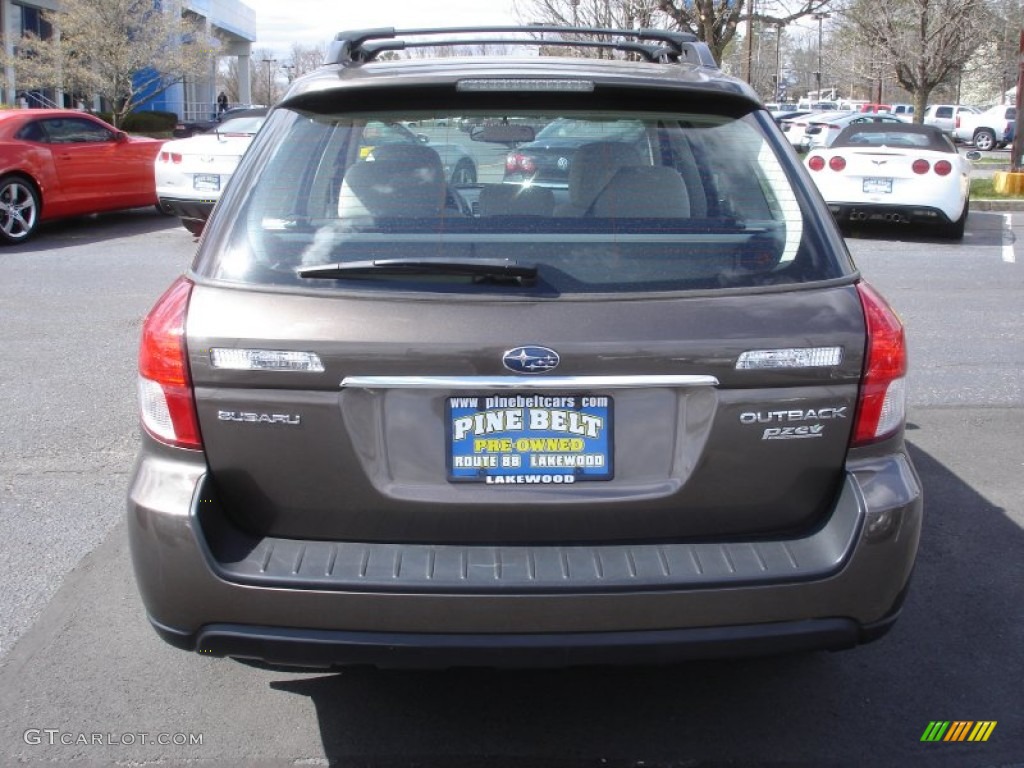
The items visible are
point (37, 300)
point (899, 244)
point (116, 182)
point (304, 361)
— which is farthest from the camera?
point (116, 182)

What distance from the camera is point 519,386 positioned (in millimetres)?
2631

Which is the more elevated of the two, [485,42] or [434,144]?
[485,42]

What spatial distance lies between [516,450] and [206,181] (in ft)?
36.8

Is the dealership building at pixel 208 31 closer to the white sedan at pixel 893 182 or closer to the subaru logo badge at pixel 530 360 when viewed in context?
the white sedan at pixel 893 182

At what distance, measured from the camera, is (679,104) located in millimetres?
3111

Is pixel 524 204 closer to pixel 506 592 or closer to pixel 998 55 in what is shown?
pixel 506 592

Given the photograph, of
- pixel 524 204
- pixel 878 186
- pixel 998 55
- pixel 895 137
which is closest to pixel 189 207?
pixel 878 186

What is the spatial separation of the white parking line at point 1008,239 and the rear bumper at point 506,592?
10662mm

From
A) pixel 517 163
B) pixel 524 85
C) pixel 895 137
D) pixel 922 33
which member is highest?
pixel 922 33

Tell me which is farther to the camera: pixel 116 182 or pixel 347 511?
pixel 116 182

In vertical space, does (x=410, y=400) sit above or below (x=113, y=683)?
above

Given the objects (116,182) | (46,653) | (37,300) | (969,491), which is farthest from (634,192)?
(116,182)

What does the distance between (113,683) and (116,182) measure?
40.5ft

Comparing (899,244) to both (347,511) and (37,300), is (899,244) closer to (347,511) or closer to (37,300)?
(37,300)
